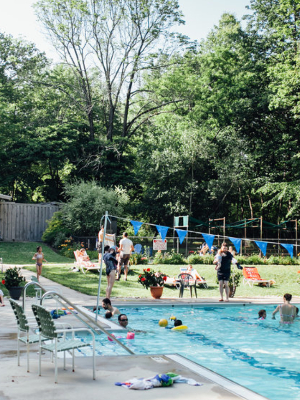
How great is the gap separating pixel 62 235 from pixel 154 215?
9.88 metres

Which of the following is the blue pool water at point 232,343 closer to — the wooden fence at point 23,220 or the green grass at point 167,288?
the green grass at point 167,288

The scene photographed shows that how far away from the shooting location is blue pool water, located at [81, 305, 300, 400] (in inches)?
339

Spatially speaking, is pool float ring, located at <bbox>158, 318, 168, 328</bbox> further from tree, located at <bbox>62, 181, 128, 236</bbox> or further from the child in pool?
tree, located at <bbox>62, 181, 128, 236</bbox>

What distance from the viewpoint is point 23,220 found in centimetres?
3281

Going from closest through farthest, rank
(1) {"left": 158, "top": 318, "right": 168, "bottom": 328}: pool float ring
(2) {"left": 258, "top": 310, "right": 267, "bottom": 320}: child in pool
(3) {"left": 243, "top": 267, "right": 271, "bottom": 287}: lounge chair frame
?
1. (1) {"left": 158, "top": 318, "right": 168, "bottom": 328}: pool float ring
2. (2) {"left": 258, "top": 310, "right": 267, "bottom": 320}: child in pool
3. (3) {"left": 243, "top": 267, "right": 271, "bottom": 287}: lounge chair frame

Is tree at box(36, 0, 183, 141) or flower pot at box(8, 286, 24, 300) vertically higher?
tree at box(36, 0, 183, 141)

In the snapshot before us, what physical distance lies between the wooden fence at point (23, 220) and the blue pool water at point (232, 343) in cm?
2028

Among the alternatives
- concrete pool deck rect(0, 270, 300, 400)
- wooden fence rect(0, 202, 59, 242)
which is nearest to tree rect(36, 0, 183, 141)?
wooden fence rect(0, 202, 59, 242)

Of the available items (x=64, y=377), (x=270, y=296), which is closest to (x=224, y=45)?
(x=270, y=296)

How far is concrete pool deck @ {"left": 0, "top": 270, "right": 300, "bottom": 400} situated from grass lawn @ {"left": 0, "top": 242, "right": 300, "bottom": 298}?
Result: 8.35 meters

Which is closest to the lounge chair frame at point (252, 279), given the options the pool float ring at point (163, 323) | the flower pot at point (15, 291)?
the pool float ring at point (163, 323)

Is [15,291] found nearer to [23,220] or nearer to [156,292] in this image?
[156,292]

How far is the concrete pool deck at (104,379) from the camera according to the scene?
5.57 metres

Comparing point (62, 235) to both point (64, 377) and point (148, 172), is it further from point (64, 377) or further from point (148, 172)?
point (64, 377)
